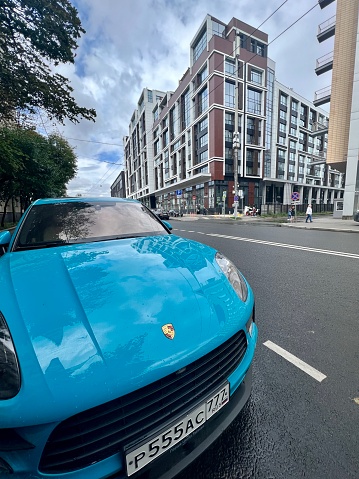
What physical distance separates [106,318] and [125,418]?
422mm

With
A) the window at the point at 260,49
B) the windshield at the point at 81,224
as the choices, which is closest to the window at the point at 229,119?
the window at the point at 260,49

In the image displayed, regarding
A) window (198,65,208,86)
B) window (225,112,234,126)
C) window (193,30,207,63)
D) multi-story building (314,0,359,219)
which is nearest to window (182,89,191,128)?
window (198,65,208,86)

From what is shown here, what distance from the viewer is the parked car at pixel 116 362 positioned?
832 mm

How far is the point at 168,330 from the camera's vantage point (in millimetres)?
1148

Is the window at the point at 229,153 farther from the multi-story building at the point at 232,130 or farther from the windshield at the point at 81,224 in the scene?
the windshield at the point at 81,224

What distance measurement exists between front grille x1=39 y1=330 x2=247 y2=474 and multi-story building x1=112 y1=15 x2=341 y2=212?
28.4m

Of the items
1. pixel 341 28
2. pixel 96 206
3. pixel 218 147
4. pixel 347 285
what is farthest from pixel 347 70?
pixel 96 206

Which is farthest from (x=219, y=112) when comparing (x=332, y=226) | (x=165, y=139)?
(x=332, y=226)

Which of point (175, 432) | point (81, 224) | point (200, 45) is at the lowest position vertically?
point (175, 432)

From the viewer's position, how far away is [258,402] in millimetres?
1701

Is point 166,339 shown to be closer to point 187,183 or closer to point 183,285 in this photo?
point 183,285

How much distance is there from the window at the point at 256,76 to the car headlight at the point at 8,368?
4744cm

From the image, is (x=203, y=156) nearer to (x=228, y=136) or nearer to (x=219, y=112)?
(x=228, y=136)

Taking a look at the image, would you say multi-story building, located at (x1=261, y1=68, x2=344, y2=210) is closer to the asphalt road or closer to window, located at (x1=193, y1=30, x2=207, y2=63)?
window, located at (x1=193, y1=30, x2=207, y2=63)
